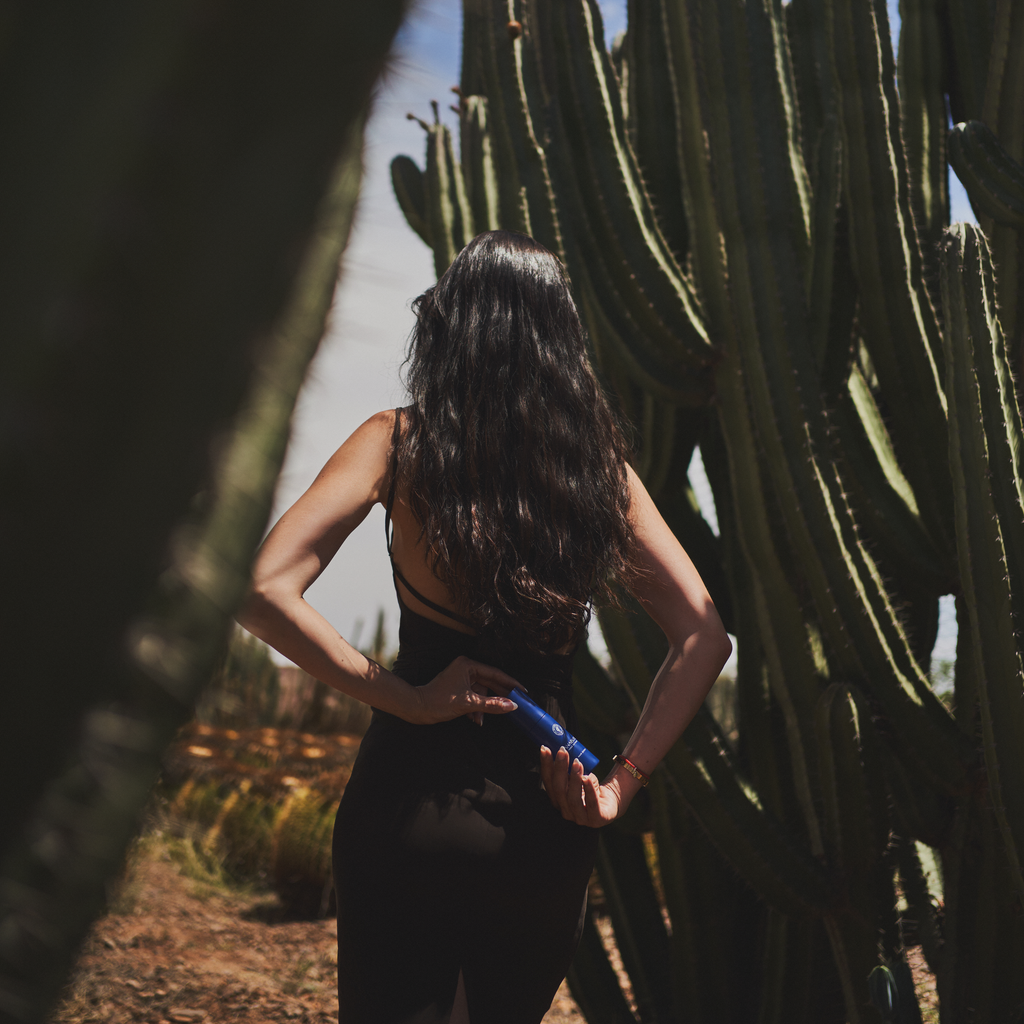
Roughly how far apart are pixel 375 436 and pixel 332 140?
1167 mm

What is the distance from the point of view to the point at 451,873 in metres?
1.52

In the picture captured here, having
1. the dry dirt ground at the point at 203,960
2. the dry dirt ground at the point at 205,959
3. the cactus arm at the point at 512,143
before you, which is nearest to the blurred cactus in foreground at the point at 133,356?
the cactus arm at the point at 512,143

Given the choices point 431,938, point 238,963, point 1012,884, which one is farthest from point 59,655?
point 238,963

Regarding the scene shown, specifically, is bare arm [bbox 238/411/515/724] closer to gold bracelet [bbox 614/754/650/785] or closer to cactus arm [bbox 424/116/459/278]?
gold bracelet [bbox 614/754/650/785]

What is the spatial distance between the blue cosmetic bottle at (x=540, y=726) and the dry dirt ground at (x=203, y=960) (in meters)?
2.38

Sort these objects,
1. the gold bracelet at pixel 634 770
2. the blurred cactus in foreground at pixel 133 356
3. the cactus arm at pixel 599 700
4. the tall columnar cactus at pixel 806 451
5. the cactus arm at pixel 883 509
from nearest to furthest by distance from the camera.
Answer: the blurred cactus in foreground at pixel 133 356 < the gold bracelet at pixel 634 770 < the tall columnar cactus at pixel 806 451 < the cactus arm at pixel 883 509 < the cactus arm at pixel 599 700

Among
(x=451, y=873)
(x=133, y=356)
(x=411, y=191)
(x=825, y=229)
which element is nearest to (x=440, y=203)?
(x=411, y=191)

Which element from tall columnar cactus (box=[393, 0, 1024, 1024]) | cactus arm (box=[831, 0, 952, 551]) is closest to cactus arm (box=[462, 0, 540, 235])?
tall columnar cactus (box=[393, 0, 1024, 1024])

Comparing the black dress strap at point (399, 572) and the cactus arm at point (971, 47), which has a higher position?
the cactus arm at point (971, 47)

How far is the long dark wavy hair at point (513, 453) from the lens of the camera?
1.62 metres

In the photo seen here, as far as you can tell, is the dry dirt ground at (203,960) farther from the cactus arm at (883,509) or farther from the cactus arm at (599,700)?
the cactus arm at (883,509)

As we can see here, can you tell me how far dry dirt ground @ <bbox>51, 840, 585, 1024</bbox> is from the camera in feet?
13.2

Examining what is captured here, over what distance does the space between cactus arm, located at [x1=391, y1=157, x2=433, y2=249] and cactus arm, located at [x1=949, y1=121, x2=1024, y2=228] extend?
2.49 m

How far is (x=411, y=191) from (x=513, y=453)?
10.7 feet
